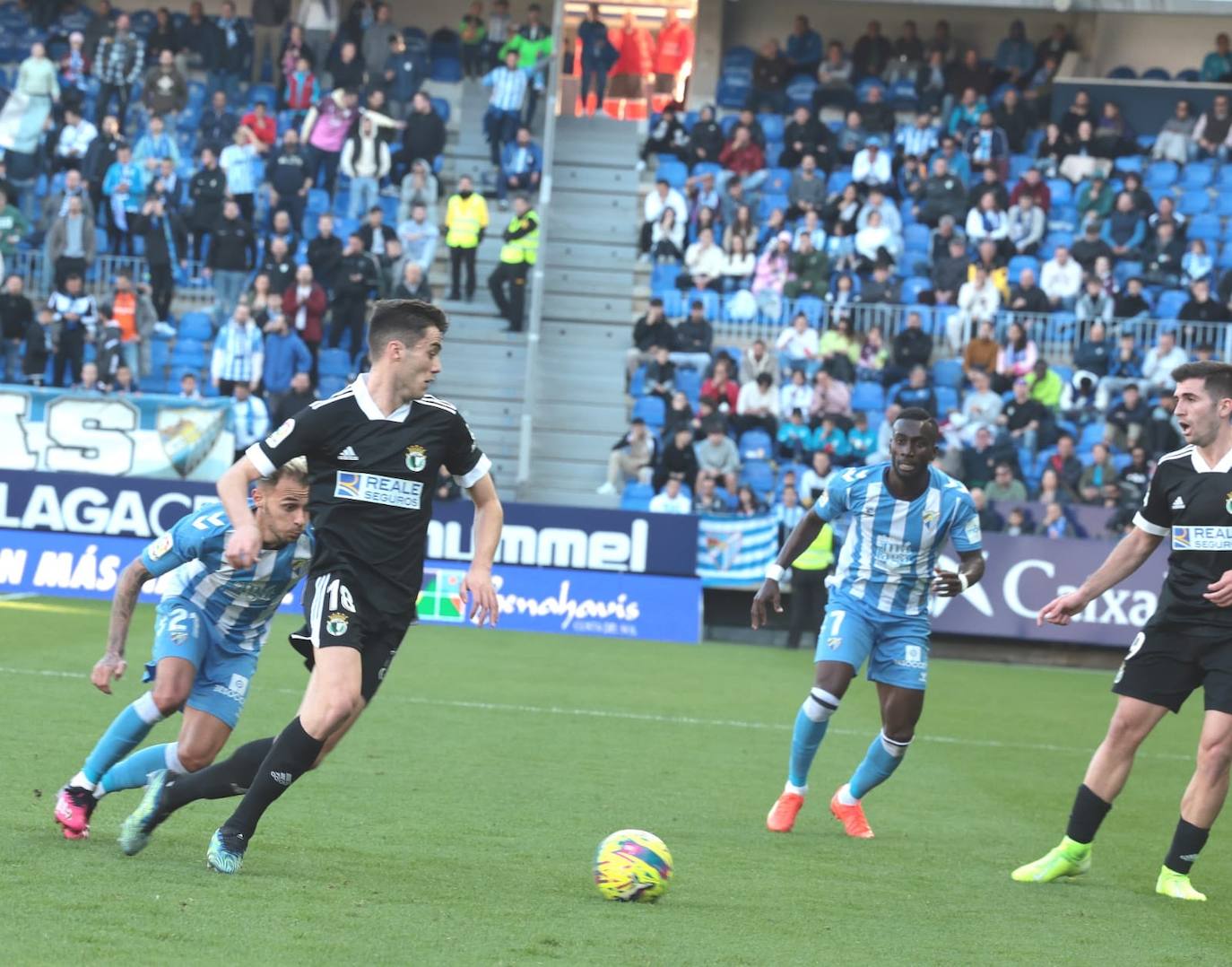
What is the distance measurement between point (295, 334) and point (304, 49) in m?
6.52

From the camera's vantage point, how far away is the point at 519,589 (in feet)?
63.5

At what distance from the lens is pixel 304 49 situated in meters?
26.9

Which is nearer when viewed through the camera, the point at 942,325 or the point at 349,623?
the point at 349,623

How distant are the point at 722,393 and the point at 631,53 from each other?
897cm

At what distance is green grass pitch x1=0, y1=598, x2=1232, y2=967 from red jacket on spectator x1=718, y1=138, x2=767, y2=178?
12961 mm

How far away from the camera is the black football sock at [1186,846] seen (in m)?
7.39

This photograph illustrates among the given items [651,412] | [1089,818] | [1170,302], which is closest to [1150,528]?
[1089,818]

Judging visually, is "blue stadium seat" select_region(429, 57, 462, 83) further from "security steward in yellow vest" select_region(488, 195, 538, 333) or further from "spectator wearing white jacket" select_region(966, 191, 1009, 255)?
"spectator wearing white jacket" select_region(966, 191, 1009, 255)

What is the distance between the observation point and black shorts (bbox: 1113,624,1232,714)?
24.0 feet

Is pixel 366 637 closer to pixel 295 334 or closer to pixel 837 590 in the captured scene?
pixel 837 590

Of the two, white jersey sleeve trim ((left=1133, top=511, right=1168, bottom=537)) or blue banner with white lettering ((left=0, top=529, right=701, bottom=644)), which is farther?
blue banner with white lettering ((left=0, top=529, right=701, bottom=644))

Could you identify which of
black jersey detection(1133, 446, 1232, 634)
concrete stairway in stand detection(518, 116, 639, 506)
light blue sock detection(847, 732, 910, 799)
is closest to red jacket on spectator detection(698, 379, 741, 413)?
concrete stairway in stand detection(518, 116, 639, 506)

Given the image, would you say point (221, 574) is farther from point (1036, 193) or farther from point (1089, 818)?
point (1036, 193)

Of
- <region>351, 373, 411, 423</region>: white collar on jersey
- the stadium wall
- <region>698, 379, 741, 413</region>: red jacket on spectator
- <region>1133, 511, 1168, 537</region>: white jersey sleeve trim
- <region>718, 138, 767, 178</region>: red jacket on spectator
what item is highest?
the stadium wall
